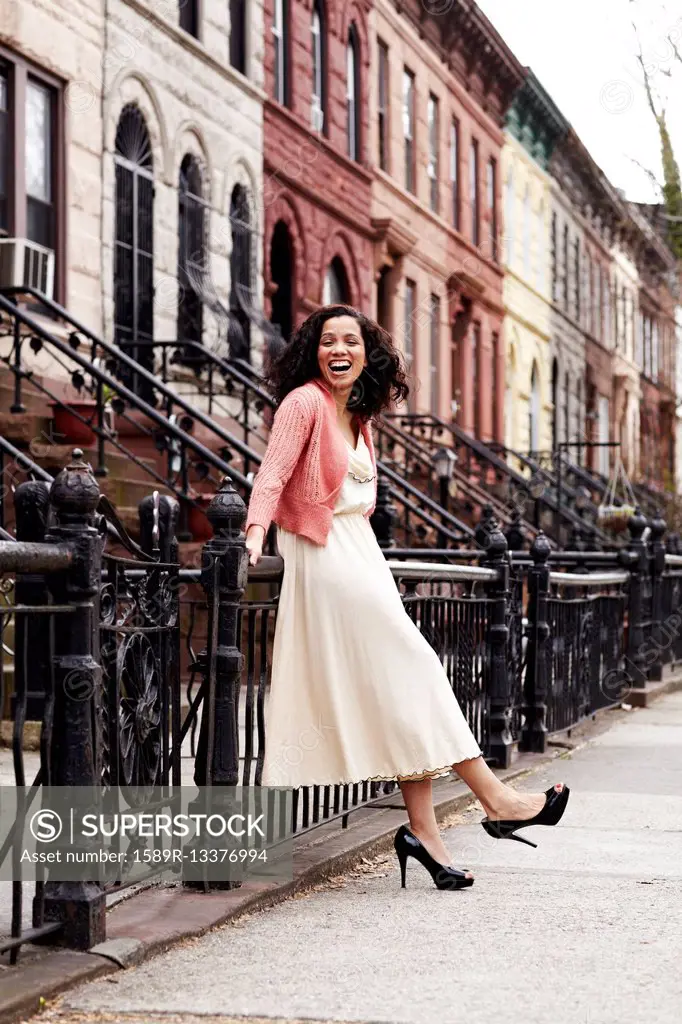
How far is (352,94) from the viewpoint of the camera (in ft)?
87.2

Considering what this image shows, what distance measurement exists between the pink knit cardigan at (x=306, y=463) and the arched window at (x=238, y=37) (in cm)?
1623

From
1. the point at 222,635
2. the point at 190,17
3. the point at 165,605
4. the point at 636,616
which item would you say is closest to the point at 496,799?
the point at 222,635

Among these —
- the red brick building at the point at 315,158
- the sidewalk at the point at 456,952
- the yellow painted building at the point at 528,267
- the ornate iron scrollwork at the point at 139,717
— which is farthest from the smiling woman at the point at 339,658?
the yellow painted building at the point at 528,267

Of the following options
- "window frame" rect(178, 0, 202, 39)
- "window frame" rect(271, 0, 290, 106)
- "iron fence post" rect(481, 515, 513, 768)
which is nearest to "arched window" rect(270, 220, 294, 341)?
"window frame" rect(271, 0, 290, 106)

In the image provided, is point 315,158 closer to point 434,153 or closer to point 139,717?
point 434,153

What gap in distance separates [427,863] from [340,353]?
5.90ft

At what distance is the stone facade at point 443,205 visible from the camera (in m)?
28.2

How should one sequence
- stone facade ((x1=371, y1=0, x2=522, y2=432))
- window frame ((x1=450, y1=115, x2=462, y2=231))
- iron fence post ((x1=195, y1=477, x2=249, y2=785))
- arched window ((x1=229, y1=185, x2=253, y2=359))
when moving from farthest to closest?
window frame ((x1=450, y1=115, x2=462, y2=231)), stone facade ((x1=371, y1=0, x2=522, y2=432)), arched window ((x1=229, y1=185, x2=253, y2=359)), iron fence post ((x1=195, y1=477, x2=249, y2=785))

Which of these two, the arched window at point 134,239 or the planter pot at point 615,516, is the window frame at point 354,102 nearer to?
the planter pot at point 615,516

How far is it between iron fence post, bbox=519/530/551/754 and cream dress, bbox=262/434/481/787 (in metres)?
4.31

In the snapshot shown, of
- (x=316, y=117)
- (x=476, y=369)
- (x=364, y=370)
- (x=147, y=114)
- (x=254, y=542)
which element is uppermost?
(x=316, y=117)

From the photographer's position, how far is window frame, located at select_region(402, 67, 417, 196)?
2939cm

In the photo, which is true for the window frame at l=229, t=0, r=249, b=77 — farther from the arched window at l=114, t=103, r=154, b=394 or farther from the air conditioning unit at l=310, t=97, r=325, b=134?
the arched window at l=114, t=103, r=154, b=394

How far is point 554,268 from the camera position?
1638 inches
